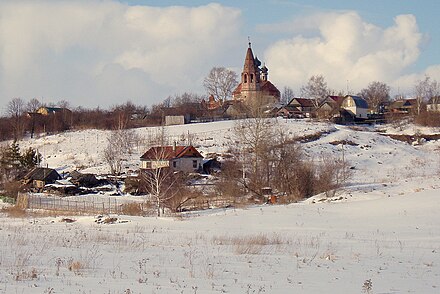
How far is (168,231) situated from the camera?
74.7 feet

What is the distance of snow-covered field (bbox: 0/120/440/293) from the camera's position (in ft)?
34.2

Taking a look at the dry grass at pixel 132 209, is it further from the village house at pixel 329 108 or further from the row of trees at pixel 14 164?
the village house at pixel 329 108

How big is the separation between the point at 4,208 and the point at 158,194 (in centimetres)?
1341

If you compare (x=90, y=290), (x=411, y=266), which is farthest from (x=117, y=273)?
(x=411, y=266)

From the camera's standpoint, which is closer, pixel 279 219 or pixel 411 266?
pixel 411 266

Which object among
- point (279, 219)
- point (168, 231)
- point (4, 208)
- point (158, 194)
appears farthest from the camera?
point (4, 208)

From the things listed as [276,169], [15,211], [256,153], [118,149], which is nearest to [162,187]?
[15,211]

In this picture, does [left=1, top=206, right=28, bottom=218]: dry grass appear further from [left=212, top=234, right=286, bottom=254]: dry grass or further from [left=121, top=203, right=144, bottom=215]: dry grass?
[left=212, top=234, right=286, bottom=254]: dry grass

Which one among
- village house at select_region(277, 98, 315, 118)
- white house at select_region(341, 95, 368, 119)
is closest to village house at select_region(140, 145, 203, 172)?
village house at select_region(277, 98, 315, 118)

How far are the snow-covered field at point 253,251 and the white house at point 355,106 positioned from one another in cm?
5459

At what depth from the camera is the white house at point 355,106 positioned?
91562mm

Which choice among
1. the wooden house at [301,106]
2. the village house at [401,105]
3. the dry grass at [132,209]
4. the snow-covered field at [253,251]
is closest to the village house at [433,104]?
the village house at [401,105]

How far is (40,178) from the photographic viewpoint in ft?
170

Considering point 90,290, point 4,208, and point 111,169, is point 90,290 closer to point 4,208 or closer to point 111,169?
point 4,208
